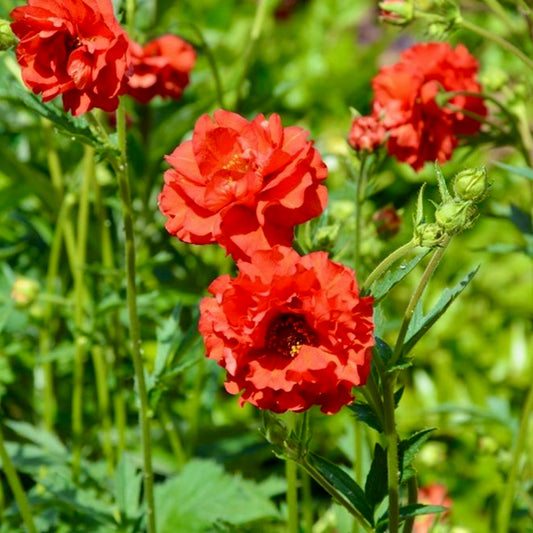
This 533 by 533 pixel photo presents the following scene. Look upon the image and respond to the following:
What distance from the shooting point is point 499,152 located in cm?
268

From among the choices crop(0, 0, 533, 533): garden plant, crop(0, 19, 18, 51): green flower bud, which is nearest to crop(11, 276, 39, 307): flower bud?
crop(0, 0, 533, 533): garden plant

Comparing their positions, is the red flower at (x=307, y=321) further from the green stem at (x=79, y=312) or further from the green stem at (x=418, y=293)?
the green stem at (x=79, y=312)

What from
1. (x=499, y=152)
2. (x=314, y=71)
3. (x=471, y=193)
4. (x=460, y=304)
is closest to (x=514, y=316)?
(x=460, y=304)

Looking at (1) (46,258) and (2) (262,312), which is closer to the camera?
(2) (262,312)

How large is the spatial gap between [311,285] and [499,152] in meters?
2.10

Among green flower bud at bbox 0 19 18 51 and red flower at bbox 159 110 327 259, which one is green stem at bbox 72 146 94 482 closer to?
green flower bud at bbox 0 19 18 51

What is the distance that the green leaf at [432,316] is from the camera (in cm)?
78

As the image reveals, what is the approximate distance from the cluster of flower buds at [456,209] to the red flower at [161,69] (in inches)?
23.6

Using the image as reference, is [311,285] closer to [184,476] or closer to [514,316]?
[184,476]

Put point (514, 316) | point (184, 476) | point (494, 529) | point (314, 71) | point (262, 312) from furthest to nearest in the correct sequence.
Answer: point (314, 71) → point (514, 316) → point (494, 529) → point (184, 476) → point (262, 312)

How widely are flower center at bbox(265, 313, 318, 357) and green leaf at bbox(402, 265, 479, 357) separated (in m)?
0.11

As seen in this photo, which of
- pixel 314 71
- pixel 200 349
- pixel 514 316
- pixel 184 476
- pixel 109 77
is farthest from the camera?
pixel 314 71

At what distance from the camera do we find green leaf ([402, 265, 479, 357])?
0.78 meters

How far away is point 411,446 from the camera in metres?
0.83
